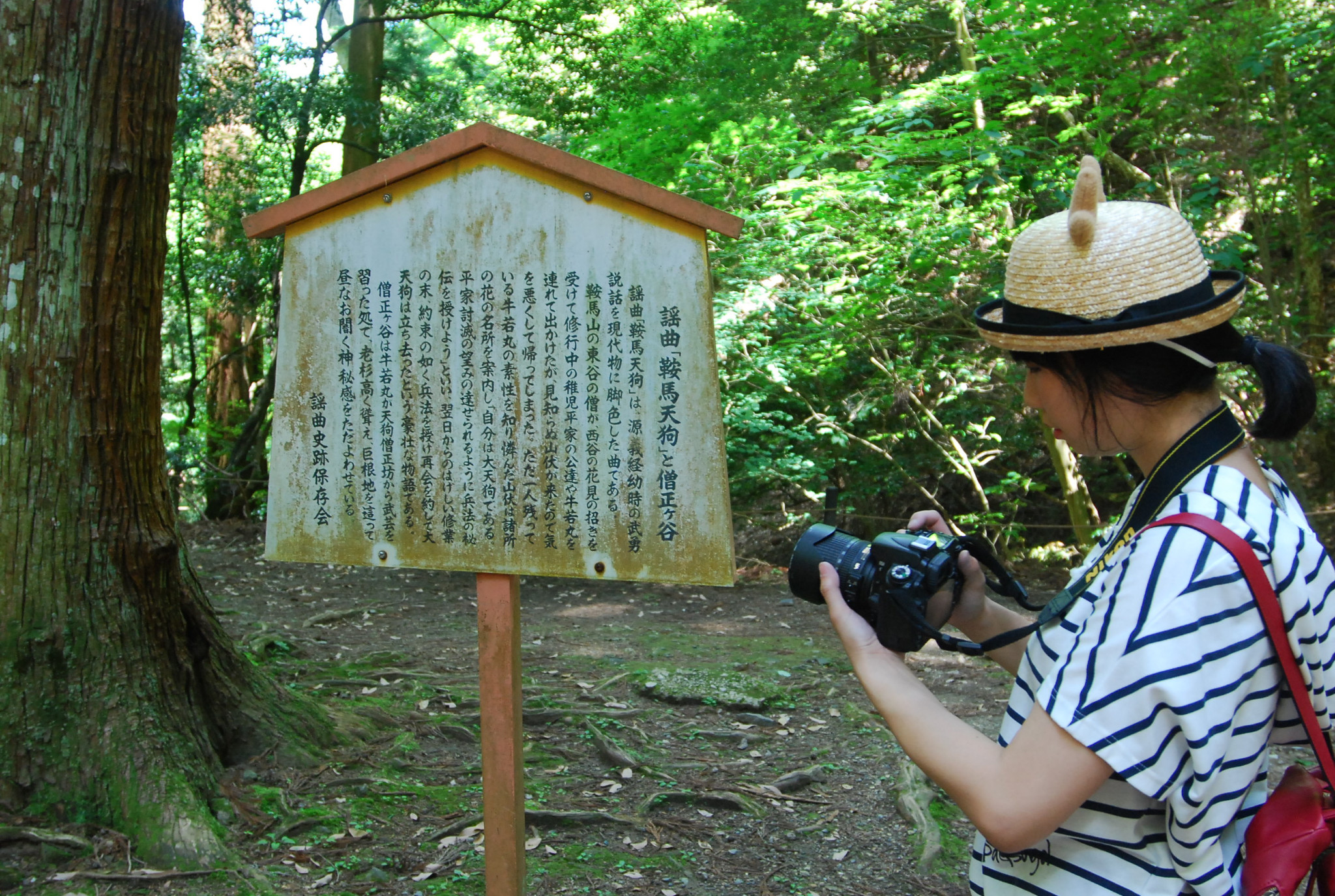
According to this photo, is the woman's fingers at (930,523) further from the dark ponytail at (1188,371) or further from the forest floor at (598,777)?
the forest floor at (598,777)

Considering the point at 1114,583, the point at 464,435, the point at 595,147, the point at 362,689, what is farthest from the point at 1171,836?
the point at 595,147

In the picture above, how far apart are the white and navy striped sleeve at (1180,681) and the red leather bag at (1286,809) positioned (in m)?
0.01

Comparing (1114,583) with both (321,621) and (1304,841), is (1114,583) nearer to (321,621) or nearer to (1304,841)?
(1304,841)

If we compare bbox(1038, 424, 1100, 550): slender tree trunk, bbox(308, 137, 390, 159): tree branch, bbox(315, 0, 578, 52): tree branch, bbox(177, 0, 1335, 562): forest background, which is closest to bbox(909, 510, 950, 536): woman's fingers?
bbox(177, 0, 1335, 562): forest background

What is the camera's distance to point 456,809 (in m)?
3.57

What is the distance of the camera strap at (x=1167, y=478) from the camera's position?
1.26m

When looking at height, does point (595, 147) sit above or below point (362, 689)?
above

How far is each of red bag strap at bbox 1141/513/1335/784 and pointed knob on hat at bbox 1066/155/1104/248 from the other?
0.38 meters

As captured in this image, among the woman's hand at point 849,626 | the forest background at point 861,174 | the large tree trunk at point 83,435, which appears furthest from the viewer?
the forest background at point 861,174

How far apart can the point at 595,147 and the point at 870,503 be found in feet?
14.6

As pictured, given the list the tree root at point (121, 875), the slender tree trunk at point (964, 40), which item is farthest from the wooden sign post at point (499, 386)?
the slender tree trunk at point (964, 40)

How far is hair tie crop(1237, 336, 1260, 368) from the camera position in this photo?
1330 mm

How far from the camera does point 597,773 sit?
4027 millimetres

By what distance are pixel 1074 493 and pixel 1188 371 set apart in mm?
7476
